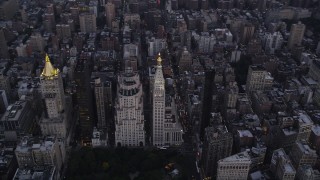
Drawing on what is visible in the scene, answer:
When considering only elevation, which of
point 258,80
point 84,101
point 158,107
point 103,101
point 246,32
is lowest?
point 258,80

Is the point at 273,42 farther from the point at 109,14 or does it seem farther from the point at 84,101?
the point at 84,101

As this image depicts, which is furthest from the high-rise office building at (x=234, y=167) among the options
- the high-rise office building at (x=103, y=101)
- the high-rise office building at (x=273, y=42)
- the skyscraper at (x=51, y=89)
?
the high-rise office building at (x=273, y=42)

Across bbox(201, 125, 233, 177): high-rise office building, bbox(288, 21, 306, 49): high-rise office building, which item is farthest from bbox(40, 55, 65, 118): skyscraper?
bbox(288, 21, 306, 49): high-rise office building

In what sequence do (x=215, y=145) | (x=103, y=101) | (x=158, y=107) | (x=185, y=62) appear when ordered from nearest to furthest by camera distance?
(x=215, y=145)
(x=158, y=107)
(x=103, y=101)
(x=185, y=62)

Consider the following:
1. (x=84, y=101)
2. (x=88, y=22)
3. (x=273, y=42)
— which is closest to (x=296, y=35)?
(x=273, y=42)

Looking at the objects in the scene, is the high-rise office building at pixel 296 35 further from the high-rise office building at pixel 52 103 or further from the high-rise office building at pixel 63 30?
the high-rise office building at pixel 52 103
